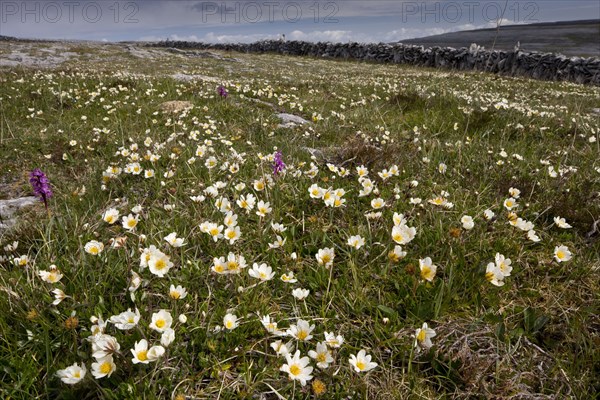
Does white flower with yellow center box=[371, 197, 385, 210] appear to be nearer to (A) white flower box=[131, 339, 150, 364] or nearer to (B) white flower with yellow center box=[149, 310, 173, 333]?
(B) white flower with yellow center box=[149, 310, 173, 333]

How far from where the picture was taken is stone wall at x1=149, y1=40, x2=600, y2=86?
2639 centimetres

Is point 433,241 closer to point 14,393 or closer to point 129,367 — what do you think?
point 129,367

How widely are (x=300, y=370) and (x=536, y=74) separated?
32.3 meters

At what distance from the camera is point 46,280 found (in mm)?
2455

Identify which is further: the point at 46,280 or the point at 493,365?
the point at 46,280

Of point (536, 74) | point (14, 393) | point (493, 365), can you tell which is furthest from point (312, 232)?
point (536, 74)

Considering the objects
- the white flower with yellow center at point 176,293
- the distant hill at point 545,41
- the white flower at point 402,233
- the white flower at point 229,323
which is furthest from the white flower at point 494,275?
the distant hill at point 545,41

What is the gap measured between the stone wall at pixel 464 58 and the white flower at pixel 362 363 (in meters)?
15.2

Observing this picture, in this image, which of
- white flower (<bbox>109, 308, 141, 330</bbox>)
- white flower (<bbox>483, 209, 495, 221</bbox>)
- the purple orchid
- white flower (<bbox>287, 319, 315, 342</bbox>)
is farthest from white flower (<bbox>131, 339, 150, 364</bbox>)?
white flower (<bbox>483, 209, 495, 221</bbox>)

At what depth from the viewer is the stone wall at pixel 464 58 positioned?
26391mm

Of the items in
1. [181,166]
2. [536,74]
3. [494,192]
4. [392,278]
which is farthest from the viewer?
[536,74]

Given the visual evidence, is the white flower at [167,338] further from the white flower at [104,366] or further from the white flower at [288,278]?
the white flower at [288,278]

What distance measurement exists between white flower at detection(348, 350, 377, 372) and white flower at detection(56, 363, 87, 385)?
1.38 m

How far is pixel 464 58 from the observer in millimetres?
33562
